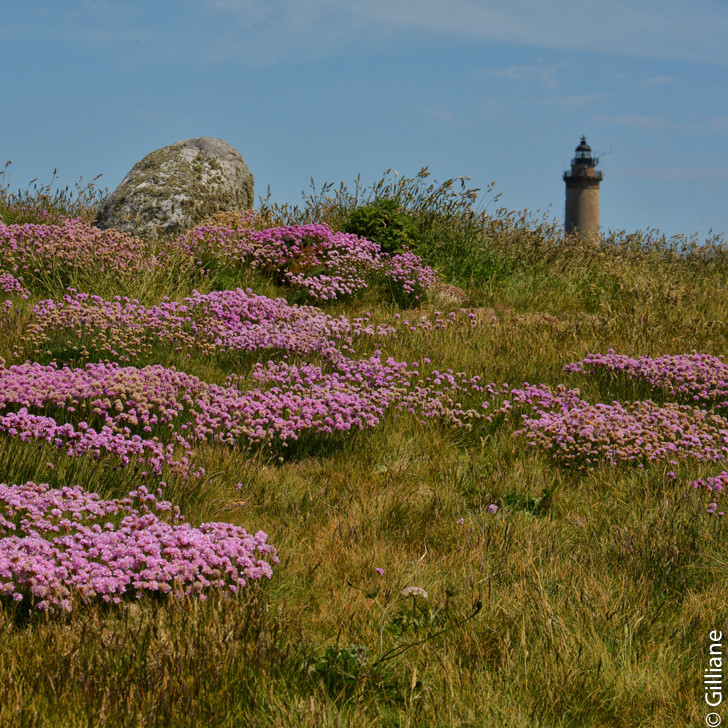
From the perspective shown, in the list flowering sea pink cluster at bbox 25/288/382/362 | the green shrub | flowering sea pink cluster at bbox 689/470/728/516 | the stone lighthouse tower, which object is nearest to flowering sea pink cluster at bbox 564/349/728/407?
flowering sea pink cluster at bbox 689/470/728/516

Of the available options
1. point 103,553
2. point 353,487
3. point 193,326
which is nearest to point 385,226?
point 193,326

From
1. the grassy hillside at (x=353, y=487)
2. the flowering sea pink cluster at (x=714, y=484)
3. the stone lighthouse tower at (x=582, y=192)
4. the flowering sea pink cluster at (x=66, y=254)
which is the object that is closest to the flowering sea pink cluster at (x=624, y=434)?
the grassy hillside at (x=353, y=487)

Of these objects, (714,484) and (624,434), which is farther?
(624,434)

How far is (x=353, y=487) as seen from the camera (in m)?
5.34

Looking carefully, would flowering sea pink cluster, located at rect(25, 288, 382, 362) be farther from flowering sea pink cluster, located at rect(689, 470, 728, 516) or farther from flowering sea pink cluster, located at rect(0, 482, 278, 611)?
flowering sea pink cluster, located at rect(689, 470, 728, 516)

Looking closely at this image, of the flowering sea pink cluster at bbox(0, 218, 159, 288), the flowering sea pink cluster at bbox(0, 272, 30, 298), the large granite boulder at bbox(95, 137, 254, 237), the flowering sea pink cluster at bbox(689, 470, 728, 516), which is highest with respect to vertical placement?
the large granite boulder at bbox(95, 137, 254, 237)

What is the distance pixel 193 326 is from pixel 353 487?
346cm

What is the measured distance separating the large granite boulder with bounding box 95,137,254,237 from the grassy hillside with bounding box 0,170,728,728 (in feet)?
7.86

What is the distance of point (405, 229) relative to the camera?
12484mm

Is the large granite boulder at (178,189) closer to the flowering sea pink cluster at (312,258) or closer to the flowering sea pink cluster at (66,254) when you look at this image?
the flowering sea pink cluster at (312,258)

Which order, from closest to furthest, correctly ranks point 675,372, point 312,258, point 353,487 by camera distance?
point 353,487 → point 675,372 → point 312,258

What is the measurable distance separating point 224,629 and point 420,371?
4824mm

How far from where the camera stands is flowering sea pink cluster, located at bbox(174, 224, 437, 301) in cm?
1075

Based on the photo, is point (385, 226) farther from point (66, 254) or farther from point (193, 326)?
point (193, 326)
